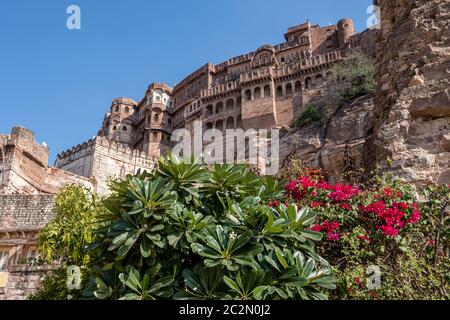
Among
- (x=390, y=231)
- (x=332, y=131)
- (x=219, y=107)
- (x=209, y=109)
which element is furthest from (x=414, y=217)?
(x=209, y=109)

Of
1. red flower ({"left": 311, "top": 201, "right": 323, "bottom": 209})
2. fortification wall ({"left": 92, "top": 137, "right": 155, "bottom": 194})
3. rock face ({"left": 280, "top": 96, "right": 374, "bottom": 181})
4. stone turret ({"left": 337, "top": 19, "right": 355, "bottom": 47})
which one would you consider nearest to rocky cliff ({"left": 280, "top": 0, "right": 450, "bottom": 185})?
red flower ({"left": 311, "top": 201, "right": 323, "bottom": 209})

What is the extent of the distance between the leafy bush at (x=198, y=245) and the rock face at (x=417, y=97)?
121 inches

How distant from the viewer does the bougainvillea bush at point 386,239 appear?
6.36 metres

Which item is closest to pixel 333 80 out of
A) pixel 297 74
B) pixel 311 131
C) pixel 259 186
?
pixel 297 74

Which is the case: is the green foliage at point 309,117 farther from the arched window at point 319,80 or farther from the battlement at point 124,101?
the battlement at point 124,101

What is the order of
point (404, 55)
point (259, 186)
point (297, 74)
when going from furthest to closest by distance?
point (297, 74) → point (404, 55) → point (259, 186)

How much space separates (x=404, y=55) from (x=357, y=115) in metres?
21.7

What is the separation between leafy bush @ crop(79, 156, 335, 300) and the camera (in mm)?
5641

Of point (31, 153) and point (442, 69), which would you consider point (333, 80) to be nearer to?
point (31, 153)

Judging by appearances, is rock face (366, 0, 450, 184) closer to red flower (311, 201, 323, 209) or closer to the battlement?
red flower (311, 201, 323, 209)

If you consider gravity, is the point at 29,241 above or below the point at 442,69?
below

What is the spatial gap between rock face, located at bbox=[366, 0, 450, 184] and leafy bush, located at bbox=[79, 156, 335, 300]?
10.1 feet

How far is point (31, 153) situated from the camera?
33.6 metres

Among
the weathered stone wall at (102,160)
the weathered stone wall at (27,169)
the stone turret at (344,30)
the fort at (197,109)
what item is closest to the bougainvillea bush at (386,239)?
the fort at (197,109)
